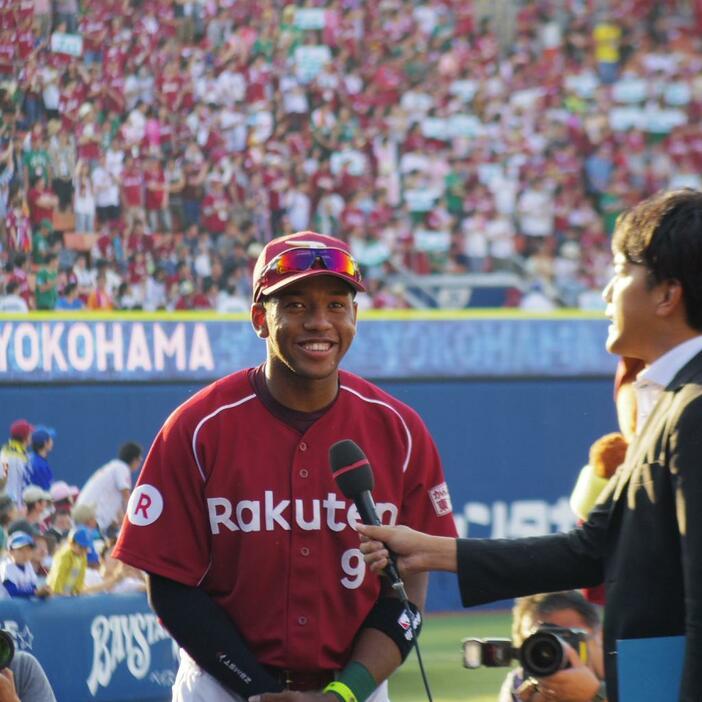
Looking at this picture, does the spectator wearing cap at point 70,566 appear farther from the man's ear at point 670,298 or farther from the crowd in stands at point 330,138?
the man's ear at point 670,298

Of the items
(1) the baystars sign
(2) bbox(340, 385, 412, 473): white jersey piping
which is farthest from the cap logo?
(1) the baystars sign

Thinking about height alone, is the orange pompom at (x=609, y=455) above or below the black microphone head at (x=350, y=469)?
below

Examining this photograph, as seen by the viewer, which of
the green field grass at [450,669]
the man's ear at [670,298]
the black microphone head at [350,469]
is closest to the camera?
the man's ear at [670,298]

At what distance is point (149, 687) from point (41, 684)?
3153 mm

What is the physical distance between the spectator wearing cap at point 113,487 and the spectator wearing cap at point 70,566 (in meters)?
1.02

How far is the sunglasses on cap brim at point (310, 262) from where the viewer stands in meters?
2.82

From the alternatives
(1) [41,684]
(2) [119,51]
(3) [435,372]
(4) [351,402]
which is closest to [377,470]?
(4) [351,402]

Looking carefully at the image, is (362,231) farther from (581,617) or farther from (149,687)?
(581,617)

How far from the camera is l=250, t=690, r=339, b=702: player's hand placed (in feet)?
8.85

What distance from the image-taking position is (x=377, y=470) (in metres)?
2.84

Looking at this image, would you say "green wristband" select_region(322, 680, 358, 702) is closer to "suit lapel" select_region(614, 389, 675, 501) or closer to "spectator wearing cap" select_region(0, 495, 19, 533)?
"suit lapel" select_region(614, 389, 675, 501)

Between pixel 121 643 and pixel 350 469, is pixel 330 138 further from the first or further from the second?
pixel 350 469

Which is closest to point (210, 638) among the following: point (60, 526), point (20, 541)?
point (20, 541)

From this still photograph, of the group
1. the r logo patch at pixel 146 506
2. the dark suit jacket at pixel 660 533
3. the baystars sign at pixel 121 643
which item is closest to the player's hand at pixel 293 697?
the r logo patch at pixel 146 506
